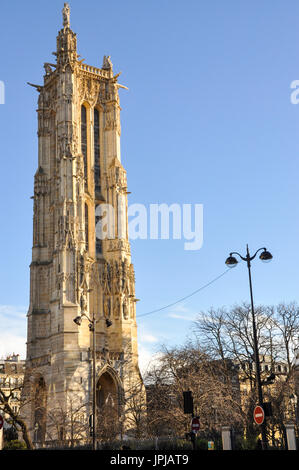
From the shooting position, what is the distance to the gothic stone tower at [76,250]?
5134cm

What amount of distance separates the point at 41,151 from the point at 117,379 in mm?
24416

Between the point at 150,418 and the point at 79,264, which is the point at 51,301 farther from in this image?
the point at 150,418

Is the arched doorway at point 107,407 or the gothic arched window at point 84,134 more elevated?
the gothic arched window at point 84,134

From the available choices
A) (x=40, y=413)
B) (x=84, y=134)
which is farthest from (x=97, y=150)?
(x=40, y=413)

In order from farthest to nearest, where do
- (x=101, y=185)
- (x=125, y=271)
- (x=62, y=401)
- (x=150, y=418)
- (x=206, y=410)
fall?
(x=101, y=185), (x=125, y=271), (x=62, y=401), (x=150, y=418), (x=206, y=410)

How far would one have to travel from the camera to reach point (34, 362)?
54.8 meters

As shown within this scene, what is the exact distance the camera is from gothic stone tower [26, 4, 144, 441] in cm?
5134

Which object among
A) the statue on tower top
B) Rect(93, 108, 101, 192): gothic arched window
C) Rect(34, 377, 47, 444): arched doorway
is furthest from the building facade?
the statue on tower top

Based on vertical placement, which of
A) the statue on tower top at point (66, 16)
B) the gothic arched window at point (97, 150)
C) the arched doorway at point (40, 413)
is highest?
the statue on tower top at point (66, 16)

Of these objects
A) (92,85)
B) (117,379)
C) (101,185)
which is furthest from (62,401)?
(92,85)

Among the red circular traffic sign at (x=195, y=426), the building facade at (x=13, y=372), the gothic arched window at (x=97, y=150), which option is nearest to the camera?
the red circular traffic sign at (x=195, y=426)

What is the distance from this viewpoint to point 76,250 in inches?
2120

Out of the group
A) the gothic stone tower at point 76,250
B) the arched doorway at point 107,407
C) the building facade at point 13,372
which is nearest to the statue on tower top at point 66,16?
the gothic stone tower at point 76,250

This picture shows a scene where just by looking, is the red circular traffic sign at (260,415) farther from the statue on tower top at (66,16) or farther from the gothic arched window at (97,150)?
the statue on tower top at (66,16)
